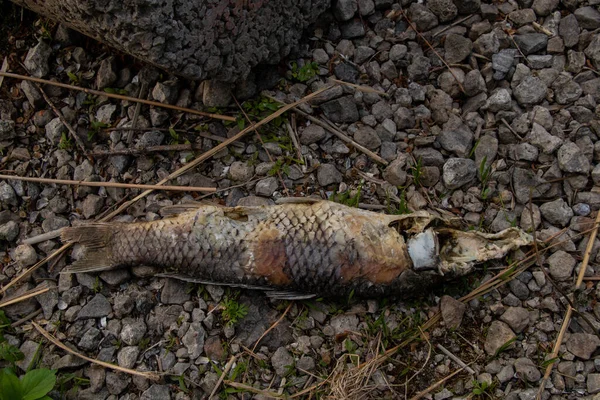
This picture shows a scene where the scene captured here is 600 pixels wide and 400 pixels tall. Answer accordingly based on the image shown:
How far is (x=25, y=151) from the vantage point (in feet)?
12.2

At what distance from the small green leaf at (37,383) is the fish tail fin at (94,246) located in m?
0.60

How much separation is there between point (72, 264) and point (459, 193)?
2.37 m

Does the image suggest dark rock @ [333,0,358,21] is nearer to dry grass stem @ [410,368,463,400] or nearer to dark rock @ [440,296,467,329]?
dark rock @ [440,296,467,329]

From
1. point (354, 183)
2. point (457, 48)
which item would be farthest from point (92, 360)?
point (457, 48)

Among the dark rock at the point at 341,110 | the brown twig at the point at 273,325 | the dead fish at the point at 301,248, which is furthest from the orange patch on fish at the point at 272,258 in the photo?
the dark rock at the point at 341,110

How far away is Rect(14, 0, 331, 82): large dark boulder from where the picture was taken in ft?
9.37

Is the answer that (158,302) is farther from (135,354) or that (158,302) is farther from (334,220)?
(334,220)

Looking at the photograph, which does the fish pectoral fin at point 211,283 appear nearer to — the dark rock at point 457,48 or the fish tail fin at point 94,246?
the fish tail fin at point 94,246

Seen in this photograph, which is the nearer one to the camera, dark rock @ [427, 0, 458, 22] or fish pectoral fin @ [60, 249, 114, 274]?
fish pectoral fin @ [60, 249, 114, 274]

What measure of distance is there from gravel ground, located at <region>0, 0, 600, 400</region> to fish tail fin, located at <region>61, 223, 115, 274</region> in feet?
0.30

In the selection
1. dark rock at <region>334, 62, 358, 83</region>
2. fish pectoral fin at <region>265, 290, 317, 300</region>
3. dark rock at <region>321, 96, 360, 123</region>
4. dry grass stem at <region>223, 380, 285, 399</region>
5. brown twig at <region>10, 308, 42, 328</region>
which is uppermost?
dark rock at <region>334, 62, 358, 83</region>

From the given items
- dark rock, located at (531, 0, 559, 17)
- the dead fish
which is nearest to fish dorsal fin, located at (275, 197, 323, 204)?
the dead fish

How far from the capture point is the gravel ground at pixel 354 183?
125 inches

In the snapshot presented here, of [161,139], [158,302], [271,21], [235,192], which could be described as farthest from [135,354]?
[271,21]
